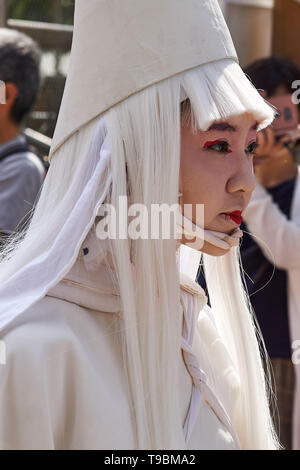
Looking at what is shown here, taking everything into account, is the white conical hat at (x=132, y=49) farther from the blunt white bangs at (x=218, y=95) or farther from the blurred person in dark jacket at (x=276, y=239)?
the blurred person in dark jacket at (x=276, y=239)

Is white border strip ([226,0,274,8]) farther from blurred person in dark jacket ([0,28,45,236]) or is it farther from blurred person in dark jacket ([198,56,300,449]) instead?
blurred person in dark jacket ([0,28,45,236])

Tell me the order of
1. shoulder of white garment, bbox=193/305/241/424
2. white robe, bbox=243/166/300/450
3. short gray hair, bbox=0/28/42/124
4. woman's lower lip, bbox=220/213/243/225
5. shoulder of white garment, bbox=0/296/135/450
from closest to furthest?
shoulder of white garment, bbox=0/296/135/450
woman's lower lip, bbox=220/213/243/225
shoulder of white garment, bbox=193/305/241/424
short gray hair, bbox=0/28/42/124
white robe, bbox=243/166/300/450

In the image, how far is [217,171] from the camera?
160 cm

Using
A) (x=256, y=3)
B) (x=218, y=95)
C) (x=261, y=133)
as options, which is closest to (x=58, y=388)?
(x=218, y=95)

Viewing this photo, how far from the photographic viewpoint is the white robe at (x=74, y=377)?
140cm

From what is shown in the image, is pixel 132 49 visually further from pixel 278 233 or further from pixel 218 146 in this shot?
pixel 278 233

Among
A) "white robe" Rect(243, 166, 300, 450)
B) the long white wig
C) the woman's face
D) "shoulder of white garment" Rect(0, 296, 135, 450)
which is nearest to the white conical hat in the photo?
the long white wig

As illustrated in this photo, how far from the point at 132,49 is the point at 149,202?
0.30m

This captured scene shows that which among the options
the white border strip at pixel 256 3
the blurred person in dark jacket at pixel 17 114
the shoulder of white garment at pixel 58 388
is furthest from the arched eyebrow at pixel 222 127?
the white border strip at pixel 256 3

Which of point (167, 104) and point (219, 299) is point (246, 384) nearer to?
point (219, 299)

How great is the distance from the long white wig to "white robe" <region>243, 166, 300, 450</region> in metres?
1.81

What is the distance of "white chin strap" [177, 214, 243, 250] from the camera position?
1.60 meters

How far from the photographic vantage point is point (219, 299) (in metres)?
1.92
